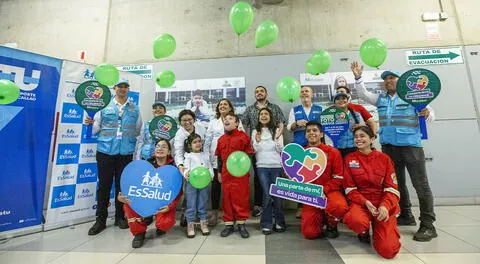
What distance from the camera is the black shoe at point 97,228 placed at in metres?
2.38

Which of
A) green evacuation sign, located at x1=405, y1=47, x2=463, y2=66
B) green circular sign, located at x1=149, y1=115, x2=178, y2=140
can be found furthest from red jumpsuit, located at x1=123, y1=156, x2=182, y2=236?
green evacuation sign, located at x1=405, y1=47, x2=463, y2=66

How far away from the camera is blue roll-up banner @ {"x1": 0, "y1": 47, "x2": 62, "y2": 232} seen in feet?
7.94

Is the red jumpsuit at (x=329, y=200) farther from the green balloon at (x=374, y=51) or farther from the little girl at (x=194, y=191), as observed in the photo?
the green balloon at (x=374, y=51)

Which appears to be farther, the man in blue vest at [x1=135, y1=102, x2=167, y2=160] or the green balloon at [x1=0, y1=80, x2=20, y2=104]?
the man in blue vest at [x1=135, y1=102, x2=167, y2=160]

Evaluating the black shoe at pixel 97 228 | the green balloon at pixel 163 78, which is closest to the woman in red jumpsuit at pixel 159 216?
the black shoe at pixel 97 228

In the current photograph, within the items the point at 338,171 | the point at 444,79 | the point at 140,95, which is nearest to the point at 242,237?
the point at 338,171

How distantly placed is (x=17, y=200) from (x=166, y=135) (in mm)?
1602

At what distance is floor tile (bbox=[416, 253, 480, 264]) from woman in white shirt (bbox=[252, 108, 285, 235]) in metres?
1.07

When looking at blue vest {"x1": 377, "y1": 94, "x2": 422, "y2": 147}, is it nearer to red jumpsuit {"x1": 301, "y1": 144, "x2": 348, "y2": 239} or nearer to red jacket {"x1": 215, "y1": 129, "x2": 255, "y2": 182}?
red jumpsuit {"x1": 301, "y1": 144, "x2": 348, "y2": 239}

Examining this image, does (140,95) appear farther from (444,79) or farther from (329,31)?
(444,79)

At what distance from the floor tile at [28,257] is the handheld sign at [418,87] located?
10.3ft

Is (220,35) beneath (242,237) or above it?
above

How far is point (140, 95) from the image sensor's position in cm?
362

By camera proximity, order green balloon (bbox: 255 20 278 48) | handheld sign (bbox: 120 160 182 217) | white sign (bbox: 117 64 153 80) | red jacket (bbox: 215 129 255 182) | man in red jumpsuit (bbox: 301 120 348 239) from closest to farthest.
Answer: man in red jumpsuit (bbox: 301 120 348 239) → handheld sign (bbox: 120 160 182 217) → red jacket (bbox: 215 129 255 182) → green balloon (bbox: 255 20 278 48) → white sign (bbox: 117 64 153 80)
